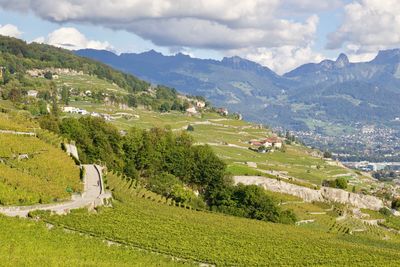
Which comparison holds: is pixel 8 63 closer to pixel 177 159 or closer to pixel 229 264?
pixel 177 159

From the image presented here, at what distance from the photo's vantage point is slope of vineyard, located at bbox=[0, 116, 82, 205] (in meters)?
42.2

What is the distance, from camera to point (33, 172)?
1905 inches

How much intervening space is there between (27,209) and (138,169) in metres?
39.9

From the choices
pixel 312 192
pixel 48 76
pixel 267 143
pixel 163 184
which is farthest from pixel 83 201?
pixel 48 76

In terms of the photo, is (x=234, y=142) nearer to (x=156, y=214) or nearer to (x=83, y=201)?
(x=156, y=214)

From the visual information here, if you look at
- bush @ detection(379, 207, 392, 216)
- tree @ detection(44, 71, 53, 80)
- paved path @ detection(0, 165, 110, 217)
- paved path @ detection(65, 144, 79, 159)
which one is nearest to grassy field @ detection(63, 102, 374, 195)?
bush @ detection(379, 207, 392, 216)

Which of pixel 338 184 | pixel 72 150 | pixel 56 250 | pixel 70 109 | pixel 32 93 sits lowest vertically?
pixel 338 184

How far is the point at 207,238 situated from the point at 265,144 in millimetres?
131437

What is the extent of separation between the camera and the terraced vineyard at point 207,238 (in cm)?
4056

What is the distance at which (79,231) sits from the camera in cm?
3953

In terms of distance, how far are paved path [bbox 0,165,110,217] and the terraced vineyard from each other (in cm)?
128

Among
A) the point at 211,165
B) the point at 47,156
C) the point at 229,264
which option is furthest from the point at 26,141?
the point at 211,165

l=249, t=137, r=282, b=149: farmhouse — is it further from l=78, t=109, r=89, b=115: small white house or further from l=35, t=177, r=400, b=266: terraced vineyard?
l=35, t=177, r=400, b=266: terraced vineyard

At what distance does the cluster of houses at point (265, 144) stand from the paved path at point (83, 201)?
350ft
